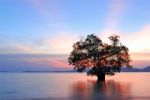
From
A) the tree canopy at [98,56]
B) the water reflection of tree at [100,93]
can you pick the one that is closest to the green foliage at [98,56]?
the tree canopy at [98,56]

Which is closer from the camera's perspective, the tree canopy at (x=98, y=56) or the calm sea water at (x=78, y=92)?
the calm sea water at (x=78, y=92)

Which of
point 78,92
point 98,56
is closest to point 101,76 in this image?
point 98,56

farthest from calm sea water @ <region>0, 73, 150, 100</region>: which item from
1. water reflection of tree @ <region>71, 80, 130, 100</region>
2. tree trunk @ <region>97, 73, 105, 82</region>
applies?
tree trunk @ <region>97, 73, 105, 82</region>

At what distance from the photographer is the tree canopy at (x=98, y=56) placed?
3339 inches

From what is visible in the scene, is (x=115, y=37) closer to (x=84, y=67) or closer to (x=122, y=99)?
(x=84, y=67)

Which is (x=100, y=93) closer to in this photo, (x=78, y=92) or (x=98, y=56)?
(x=78, y=92)

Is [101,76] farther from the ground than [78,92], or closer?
farther from the ground

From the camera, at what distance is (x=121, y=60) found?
85.4m

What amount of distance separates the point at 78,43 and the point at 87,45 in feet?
7.44

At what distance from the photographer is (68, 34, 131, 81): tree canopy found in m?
84.8

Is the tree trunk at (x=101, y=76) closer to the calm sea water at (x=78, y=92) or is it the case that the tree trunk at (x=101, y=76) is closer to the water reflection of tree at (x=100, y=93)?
the calm sea water at (x=78, y=92)

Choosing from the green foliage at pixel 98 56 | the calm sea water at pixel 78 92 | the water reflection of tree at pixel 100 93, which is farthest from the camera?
the green foliage at pixel 98 56

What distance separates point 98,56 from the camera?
8562cm

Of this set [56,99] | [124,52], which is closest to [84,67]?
[124,52]
